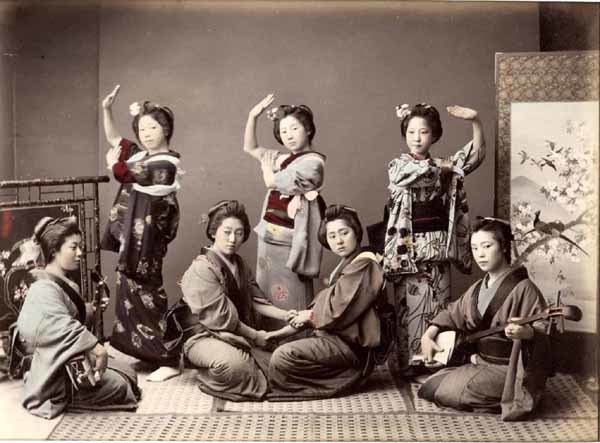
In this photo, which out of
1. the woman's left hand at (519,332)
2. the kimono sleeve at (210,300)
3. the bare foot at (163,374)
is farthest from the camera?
the bare foot at (163,374)

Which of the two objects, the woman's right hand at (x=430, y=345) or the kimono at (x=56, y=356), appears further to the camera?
the woman's right hand at (x=430, y=345)

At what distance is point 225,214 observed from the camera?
3.92 meters

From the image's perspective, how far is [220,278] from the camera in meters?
3.90

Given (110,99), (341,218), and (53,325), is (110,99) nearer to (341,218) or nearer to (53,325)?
(53,325)

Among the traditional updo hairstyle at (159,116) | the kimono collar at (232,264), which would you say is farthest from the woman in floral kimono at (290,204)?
the traditional updo hairstyle at (159,116)

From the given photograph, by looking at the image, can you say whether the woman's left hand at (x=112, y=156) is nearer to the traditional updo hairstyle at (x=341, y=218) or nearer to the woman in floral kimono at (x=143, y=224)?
the woman in floral kimono at (x=143, y=224)

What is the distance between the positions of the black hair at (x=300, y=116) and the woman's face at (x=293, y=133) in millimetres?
11

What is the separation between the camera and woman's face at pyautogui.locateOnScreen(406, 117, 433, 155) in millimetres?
3902

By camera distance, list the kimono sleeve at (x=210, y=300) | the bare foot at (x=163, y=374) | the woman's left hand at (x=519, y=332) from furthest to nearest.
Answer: the bare foot at (x=163, y=374), the kimono sleeve at (x=210, y=300), the woman's left hand at (x=519, y=332)

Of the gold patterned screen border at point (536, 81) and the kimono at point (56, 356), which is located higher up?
the gold patterned screen border at point (536, 81)

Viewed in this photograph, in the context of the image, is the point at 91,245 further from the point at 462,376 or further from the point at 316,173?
the point at 462,376

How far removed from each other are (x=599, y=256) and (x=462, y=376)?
71cm

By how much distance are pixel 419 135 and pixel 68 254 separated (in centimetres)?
143

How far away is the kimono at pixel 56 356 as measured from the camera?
3.80 metres
